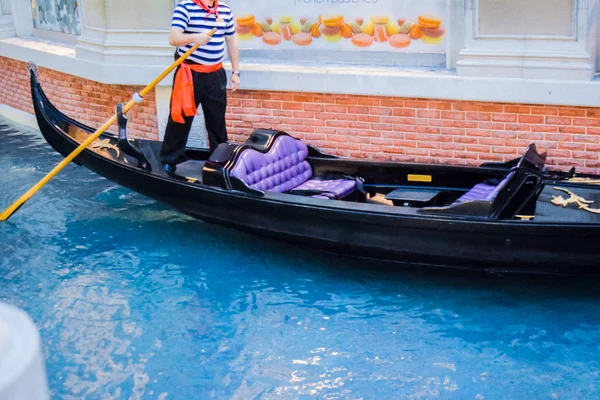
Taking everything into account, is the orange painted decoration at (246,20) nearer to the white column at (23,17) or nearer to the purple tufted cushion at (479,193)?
the purple tufted cushion at (479,193)

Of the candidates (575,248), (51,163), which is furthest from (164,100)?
(575,248)

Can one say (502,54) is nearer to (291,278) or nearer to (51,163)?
(291,278)

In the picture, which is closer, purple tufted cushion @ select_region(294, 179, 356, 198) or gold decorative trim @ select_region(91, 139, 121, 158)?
purple tufted cushion @ select_region(294, 179, 356, 198)

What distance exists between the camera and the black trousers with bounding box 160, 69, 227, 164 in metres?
5.02

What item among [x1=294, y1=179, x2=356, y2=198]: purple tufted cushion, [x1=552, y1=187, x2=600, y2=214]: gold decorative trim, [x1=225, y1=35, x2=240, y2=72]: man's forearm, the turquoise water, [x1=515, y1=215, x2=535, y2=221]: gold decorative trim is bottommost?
the turquoise water

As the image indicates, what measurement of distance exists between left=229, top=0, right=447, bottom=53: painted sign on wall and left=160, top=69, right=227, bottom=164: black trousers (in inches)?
32.1

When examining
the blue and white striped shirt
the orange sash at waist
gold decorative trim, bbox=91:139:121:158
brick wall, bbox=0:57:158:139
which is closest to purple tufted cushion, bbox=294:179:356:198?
the orange sash at waist

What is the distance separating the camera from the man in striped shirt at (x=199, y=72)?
4832 mm

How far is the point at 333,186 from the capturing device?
15.5ft

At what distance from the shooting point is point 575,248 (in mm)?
3703

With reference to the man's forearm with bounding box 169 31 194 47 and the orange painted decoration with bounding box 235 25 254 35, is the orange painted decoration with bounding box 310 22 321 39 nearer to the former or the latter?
the orange painted decoration with bounding box 235 25 254 35

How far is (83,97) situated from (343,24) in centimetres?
272

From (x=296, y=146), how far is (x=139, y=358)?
1968mm

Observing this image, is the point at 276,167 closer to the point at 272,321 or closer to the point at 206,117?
the point at 206,117
